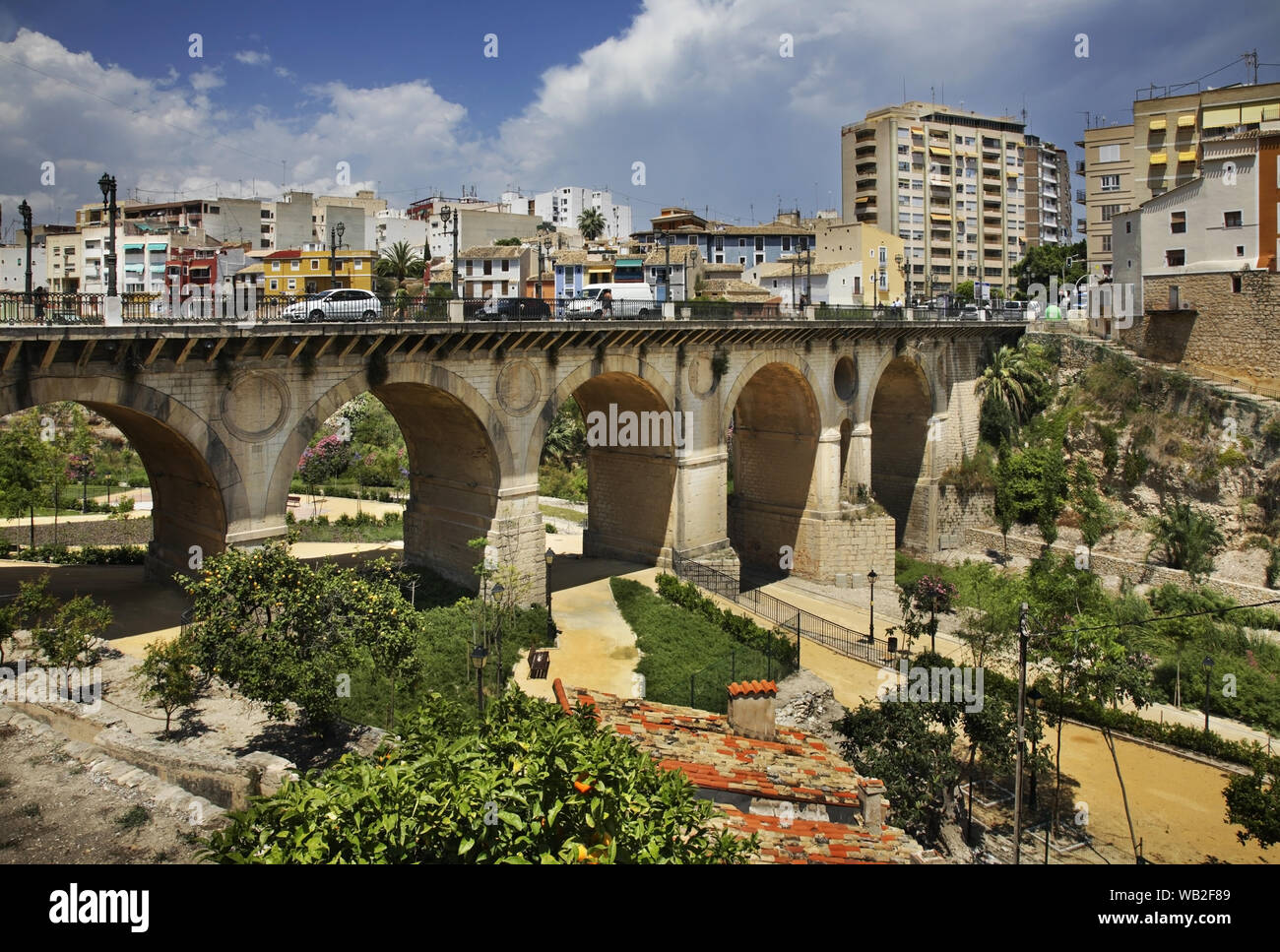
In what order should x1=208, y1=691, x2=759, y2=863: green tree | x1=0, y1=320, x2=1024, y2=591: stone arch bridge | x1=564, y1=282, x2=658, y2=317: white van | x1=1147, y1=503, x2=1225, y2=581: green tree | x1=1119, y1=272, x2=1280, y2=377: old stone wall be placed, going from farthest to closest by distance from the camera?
x1=1119, y1=272, x2=1280, y2=377: old stone wall
x1=1147, y1=503, x2=1225, y2=581: green tree
x1=564, y1=282, x2=658, y2=317: white van
x1=0, y1=320, x2=1024, y2=591: stone arch bridge
x1=208, y1=691, x2=759, y2=863: green tree

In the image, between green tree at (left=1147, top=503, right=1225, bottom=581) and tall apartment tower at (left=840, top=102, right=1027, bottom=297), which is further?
tall apartment tower at (left=840, top=102, right=1027, bottom=297)

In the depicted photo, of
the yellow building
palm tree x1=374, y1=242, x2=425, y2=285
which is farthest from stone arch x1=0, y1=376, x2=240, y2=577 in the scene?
palm tree x1=374, y1=242, x2=425, y2=285

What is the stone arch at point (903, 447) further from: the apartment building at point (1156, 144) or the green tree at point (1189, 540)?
the apartment building at point (1156, 144)

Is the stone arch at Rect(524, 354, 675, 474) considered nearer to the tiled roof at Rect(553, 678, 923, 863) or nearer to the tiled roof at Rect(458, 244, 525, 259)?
the tiled roof at Rect(553, 678, 923, 863)

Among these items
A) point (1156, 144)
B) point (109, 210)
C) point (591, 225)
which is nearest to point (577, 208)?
point (591, 225)

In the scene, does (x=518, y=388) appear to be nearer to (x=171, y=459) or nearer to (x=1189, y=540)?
(x=171, y=459)

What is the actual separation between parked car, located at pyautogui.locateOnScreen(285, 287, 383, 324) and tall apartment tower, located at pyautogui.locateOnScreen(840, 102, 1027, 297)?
64.2 m

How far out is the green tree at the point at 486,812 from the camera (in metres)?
8.48

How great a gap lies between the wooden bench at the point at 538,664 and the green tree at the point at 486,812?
13.6 meters

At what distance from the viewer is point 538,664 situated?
24.2 m

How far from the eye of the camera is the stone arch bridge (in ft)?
67.0
